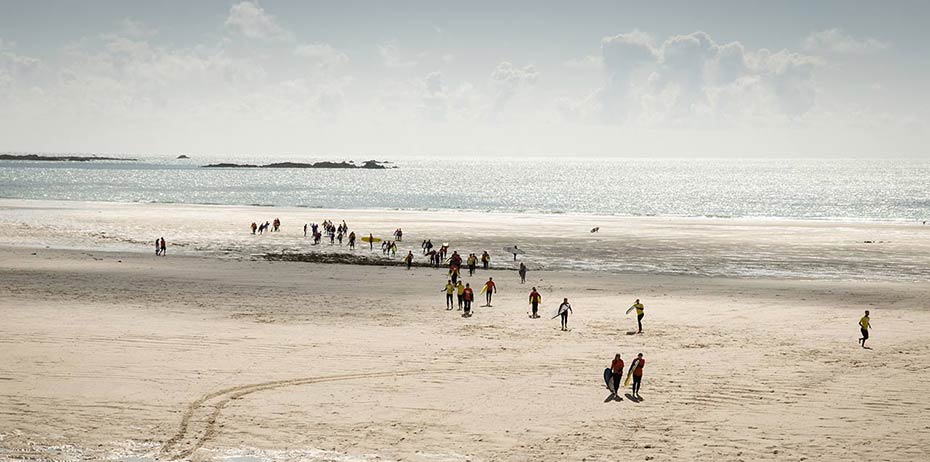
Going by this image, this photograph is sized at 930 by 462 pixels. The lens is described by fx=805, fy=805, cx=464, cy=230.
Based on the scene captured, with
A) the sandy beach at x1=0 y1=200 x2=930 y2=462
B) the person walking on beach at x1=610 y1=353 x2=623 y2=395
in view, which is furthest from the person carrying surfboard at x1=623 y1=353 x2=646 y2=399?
the sandy beach at x1=0 y1=200 x2=930 y2=462

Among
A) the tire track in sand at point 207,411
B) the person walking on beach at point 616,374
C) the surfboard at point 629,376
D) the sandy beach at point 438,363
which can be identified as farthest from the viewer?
the surfboard at point 629,376

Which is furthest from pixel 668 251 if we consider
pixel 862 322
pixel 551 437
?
pixel 551 437

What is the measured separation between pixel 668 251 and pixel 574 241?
8.05 meters

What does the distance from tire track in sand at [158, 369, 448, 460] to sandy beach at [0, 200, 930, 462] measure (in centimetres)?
7

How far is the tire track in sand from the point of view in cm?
1421

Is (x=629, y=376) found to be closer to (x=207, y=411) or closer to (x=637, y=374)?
(x=637, y=374)

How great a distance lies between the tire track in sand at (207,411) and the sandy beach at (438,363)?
7cm

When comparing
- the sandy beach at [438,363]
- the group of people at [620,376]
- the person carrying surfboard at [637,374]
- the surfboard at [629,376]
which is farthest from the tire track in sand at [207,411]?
the person carrying surfboard at [637,374]

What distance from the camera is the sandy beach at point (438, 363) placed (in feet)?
48.8

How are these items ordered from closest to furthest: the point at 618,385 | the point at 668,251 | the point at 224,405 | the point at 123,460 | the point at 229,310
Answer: the point at 123,460, the point at 224,405, the point at 618,385, the point at 229,310, the point at 668,251

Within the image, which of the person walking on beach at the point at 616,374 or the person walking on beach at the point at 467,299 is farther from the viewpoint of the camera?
the person walking on beach at the point at 467,299

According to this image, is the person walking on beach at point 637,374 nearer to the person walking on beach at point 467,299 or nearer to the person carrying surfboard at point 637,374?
the person carrying surfboard at point 637,374

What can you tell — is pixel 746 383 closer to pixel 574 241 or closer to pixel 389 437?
pixel 389 437

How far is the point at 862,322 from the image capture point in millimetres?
23406
